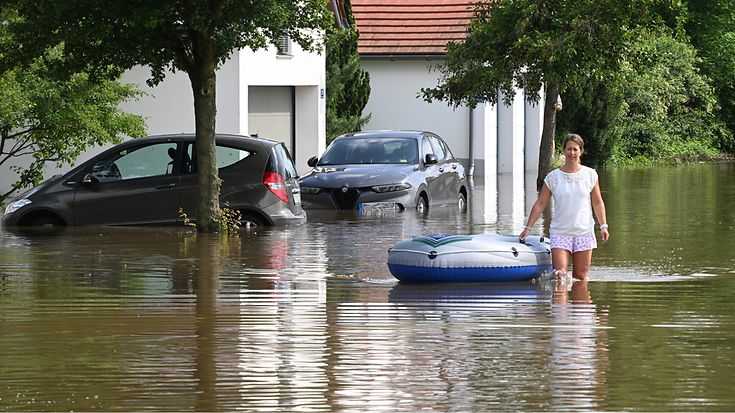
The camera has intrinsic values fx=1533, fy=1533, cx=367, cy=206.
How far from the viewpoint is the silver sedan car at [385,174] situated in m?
24.9

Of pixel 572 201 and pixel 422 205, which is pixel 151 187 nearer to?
pixel 422 205

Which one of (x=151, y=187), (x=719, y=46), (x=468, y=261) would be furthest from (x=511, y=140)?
(x=468, y=261)

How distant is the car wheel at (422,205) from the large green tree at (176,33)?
18.4 feet

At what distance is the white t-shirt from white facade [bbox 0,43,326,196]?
16.1 metres

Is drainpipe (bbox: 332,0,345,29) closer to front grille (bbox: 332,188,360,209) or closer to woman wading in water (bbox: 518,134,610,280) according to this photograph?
front grille (bbox: 332,188,360,209)

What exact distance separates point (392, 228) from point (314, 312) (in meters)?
9.76

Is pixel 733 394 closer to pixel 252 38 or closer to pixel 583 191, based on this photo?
pixel 583 191

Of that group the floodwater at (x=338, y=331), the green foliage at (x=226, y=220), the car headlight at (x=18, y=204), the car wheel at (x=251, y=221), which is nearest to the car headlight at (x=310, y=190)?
the car wheel at (x=251, y=221)

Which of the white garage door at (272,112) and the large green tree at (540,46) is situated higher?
the large green tree at (540,46)

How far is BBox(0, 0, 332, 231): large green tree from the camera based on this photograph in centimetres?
1873

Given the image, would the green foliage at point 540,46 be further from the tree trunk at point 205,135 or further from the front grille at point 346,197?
the tree trunk at point 205,135

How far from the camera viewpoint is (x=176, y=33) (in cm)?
1973

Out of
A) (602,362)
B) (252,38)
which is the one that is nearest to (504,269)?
(602,362)

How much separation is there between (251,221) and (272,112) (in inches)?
621
